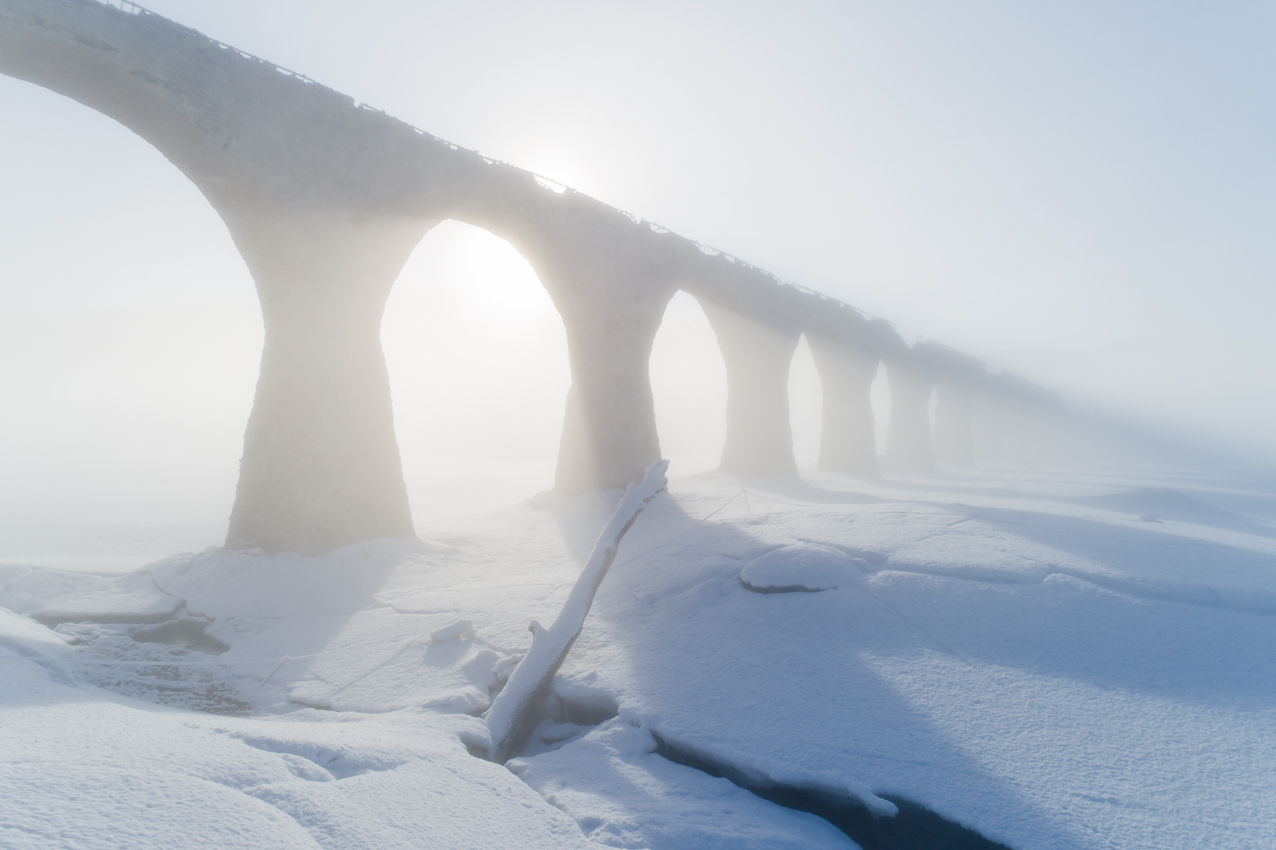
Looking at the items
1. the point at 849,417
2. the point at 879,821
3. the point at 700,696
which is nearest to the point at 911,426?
the point at 849,417

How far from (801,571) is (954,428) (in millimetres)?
25613

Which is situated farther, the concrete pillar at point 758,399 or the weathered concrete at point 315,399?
the concrete pillar at point 758,399

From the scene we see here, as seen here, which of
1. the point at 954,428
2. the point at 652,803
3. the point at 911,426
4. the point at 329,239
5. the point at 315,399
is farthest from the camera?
the point at 954,428

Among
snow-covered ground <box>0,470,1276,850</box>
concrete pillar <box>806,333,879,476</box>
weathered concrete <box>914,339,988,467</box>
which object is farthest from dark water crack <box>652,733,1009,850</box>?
weathered concrete <box>914,339,988,467</box>

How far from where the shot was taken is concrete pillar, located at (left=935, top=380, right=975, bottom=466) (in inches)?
1028

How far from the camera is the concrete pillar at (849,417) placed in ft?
58.7

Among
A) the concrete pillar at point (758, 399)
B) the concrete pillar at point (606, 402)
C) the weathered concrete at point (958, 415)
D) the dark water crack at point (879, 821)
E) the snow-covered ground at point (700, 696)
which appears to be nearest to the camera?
the snow-covered ground at point (700, 696)

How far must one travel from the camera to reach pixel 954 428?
26281 millimetres

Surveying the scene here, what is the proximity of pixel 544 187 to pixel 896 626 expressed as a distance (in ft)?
26.3

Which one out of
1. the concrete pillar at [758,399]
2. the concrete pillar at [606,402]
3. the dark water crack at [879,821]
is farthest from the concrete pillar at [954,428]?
the dark water crack at [879,821]

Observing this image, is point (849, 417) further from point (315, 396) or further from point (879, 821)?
point (879, 821)

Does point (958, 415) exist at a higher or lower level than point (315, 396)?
higher

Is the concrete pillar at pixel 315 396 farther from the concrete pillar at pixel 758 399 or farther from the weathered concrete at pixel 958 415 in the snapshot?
the weathered concrete at pixel 958 415

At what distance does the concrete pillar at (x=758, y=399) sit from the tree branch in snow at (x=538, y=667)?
1070 cm
